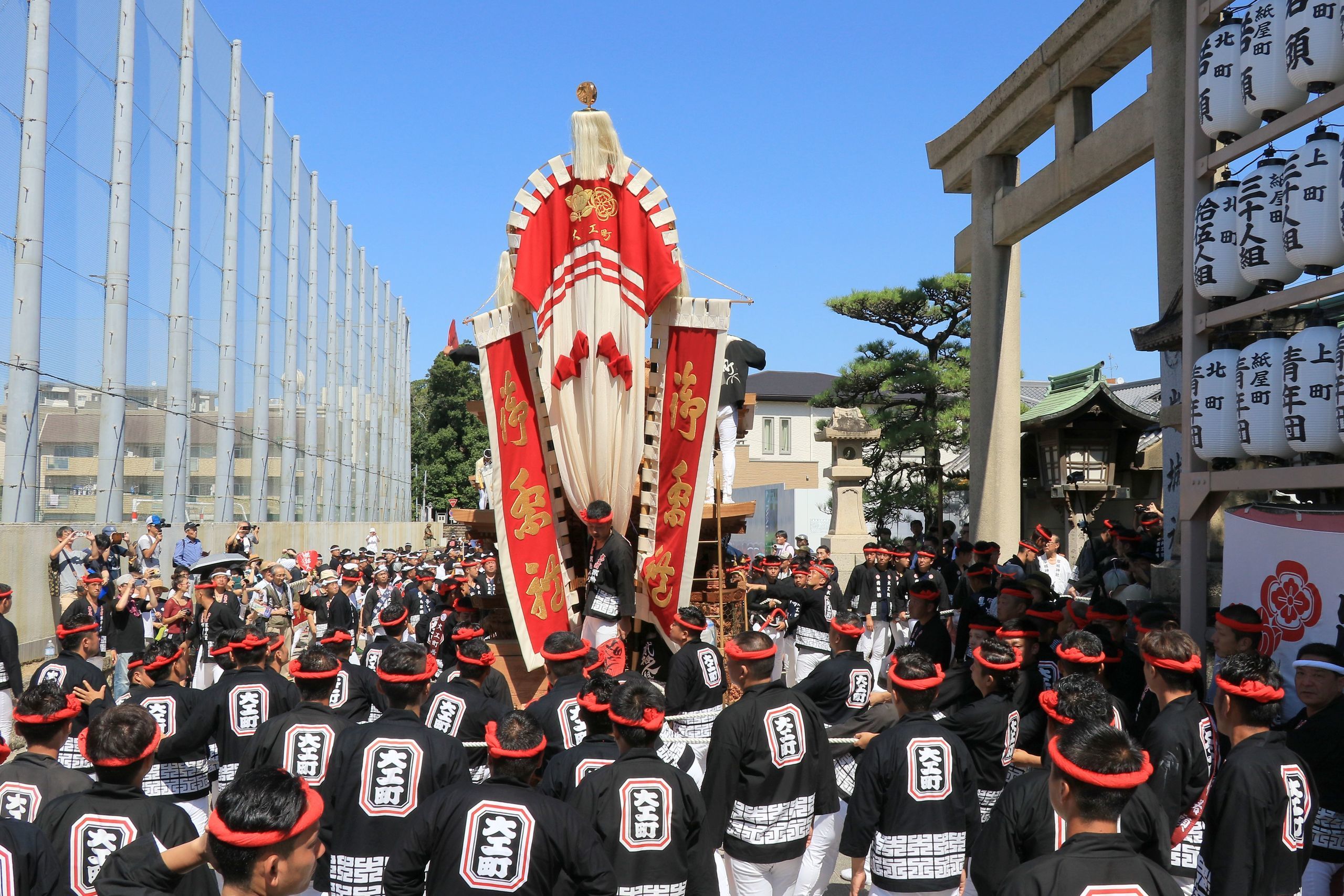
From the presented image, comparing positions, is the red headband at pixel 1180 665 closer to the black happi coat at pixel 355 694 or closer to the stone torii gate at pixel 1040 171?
the black happi coat at pixel 355 694

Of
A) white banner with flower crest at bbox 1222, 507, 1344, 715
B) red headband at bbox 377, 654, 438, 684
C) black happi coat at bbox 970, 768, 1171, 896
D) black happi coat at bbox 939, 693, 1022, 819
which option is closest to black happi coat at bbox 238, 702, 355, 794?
red headband at bbox 377, 654, 438, 684

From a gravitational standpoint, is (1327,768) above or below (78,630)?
below

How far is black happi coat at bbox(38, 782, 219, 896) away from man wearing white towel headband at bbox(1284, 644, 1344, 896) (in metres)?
4.18

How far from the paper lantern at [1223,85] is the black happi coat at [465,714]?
5.62 m

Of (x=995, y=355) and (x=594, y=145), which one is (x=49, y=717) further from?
(x=995, y=355)

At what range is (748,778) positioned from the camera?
4.84 metres

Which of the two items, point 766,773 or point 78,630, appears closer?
point 766,773

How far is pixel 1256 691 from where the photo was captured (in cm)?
386

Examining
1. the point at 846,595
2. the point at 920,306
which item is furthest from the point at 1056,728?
the point at 920,306

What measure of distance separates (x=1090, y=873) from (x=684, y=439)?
562cm

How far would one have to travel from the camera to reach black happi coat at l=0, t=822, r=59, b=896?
3.08 metres

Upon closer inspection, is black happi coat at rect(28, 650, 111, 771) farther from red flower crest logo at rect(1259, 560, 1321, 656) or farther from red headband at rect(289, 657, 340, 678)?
red flower crest logo at rect(1259, 560, 1321, 656)

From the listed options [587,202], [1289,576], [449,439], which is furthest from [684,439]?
[449,439]

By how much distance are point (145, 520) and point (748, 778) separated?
48.7ft
